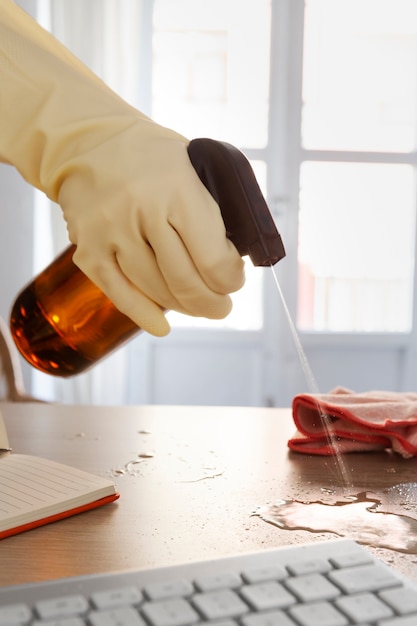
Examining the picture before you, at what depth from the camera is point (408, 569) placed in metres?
0.52

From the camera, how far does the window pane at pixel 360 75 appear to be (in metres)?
2.81

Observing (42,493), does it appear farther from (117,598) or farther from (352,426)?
(352,426)

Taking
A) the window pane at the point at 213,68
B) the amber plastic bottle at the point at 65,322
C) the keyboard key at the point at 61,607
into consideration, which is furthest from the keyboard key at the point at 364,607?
the window pane at the point at 213,68

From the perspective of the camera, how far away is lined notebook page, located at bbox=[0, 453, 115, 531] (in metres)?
0.61

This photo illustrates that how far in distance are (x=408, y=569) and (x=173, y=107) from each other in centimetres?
252

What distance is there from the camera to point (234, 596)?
0.38 m

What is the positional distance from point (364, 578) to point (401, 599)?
0.03m

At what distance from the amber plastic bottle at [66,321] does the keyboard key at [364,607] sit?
1.47 feet

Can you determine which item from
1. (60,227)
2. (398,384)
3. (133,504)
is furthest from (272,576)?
(398,384)

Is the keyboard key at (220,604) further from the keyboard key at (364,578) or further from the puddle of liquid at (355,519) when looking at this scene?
the puddle of liquid at (355,519)

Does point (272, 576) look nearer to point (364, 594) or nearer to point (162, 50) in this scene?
point (364, 594)

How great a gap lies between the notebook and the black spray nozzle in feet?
0.81

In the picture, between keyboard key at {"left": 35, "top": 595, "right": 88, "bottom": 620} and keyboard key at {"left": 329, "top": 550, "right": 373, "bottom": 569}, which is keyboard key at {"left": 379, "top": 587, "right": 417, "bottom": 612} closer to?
keyboard key at {"left": 329, "top": 550, "right": 373, "bottom": 569}

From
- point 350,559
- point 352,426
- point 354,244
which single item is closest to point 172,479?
point 352,426
